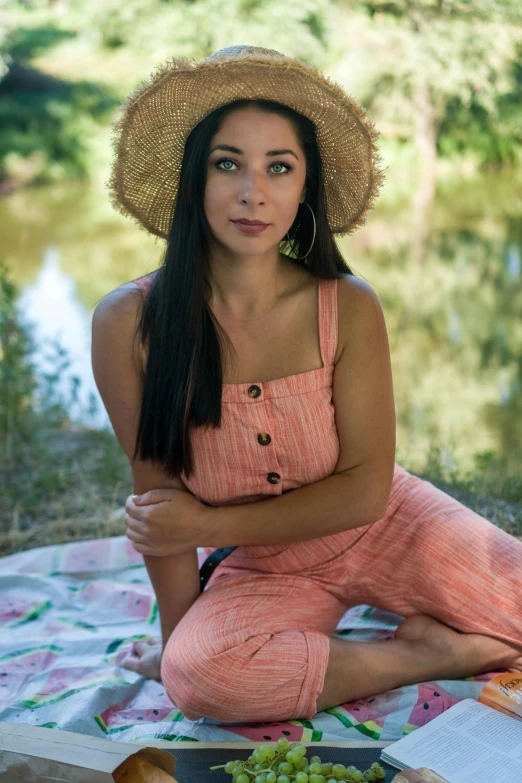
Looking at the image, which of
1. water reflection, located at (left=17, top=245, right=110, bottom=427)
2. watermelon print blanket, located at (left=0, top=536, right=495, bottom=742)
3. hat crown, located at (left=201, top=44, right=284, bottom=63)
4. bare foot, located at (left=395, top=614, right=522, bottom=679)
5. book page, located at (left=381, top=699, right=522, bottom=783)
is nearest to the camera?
book page, located at (left=381, top=699, right=522, bottom=783)

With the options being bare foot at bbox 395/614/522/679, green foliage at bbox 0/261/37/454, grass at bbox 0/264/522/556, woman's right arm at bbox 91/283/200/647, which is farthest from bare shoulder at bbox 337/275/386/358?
green foliage at bbox 0/261/37/454

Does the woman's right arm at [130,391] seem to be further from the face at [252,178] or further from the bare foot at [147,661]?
the face at [252,178]

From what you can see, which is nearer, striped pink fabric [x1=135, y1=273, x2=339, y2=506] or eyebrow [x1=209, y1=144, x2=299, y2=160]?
eyebrow [x1=209, y1=144, x2=299, y2=160]

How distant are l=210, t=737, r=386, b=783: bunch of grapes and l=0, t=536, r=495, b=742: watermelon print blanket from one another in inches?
9.2

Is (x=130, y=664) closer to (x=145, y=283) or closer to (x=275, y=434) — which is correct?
(x=275, y=434)

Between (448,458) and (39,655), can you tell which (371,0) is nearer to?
(448,458)

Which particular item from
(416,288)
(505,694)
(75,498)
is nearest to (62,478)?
(75,498)

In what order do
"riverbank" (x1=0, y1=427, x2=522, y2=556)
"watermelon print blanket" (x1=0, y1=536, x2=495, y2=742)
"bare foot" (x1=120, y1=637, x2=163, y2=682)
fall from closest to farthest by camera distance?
"watermelon print blanket" (x1=0, y1=536, x2=495, y2=742) < "bare foot" (x1=120, y1=637, x2=163, y2=682) < "riverbank" (x1=0, y1=427, x2=522, y2=556)

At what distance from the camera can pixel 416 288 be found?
7.93 meters

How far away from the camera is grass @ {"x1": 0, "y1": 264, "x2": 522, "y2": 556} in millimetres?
2701

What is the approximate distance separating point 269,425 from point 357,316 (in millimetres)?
293

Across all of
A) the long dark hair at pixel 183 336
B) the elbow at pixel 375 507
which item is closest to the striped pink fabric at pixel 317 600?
the elbow at pixel 375 507

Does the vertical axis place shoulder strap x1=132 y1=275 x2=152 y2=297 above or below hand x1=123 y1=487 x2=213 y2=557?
above

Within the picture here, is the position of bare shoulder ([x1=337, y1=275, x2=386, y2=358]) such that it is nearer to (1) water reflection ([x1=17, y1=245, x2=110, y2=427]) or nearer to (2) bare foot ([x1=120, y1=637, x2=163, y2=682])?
(2) bare foot ([x1=120, y1=637, x2=163, y2=682])
